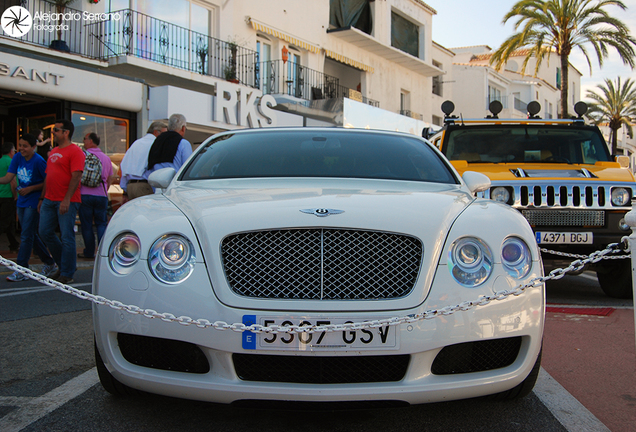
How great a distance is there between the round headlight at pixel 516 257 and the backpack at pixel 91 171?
5819mm

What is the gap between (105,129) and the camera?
46.4ft

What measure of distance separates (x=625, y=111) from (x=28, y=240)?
5108cm

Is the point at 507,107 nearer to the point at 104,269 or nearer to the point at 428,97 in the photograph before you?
the point at 428,97

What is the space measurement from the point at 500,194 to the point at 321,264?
395 centimetres

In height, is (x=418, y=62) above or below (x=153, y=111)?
above

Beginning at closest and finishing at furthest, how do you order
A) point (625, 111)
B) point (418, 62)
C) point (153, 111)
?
Answer: point (153, 111) → point (418, 62) → point (625, 111)

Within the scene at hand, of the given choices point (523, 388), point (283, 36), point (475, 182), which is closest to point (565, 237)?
point (475, 182)

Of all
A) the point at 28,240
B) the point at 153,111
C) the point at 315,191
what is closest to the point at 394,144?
the point at 315,191

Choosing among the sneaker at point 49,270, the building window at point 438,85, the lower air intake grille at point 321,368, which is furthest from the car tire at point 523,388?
the building window at point 438,85

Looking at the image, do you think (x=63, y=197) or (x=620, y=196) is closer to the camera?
(x=620, y=196)

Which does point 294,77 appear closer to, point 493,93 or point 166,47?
point 166,47

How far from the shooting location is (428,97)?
32.2 metres

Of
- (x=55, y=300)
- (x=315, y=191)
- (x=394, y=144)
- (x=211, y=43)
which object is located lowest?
(x=55, y=300)

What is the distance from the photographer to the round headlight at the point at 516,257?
8.41 ft
